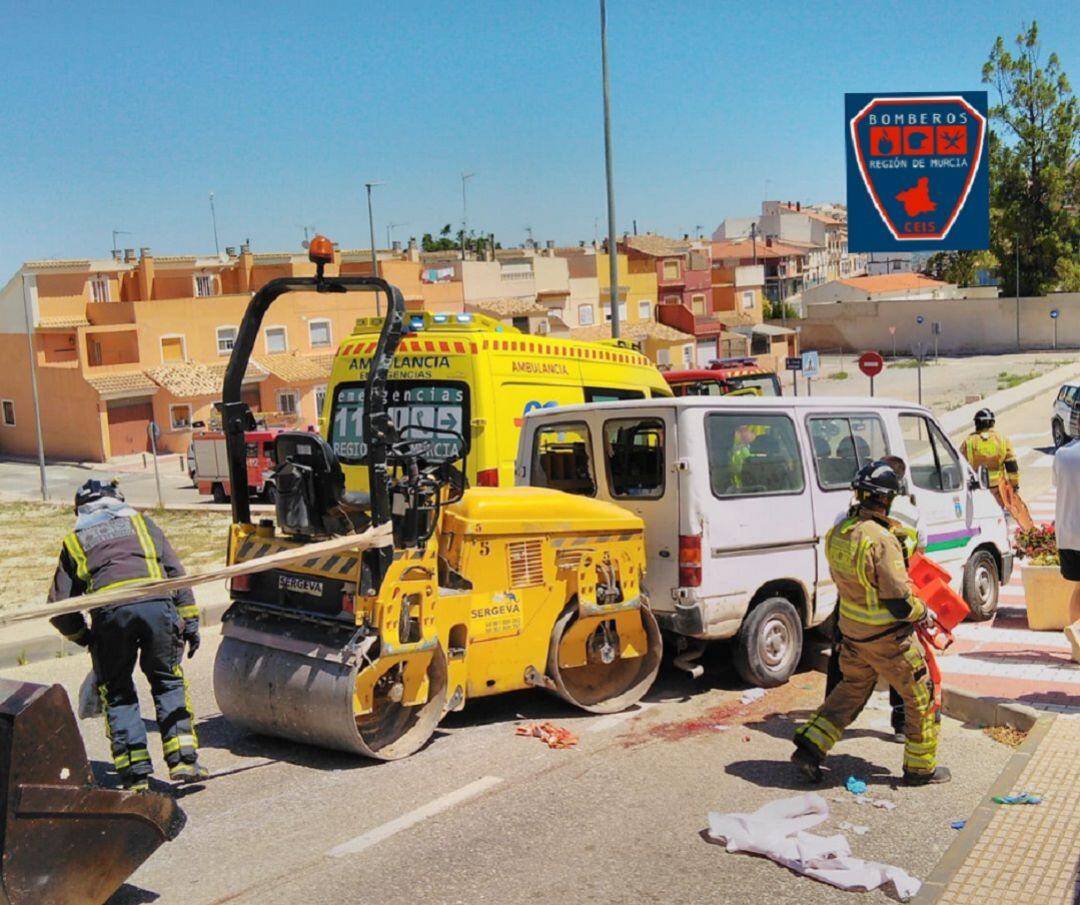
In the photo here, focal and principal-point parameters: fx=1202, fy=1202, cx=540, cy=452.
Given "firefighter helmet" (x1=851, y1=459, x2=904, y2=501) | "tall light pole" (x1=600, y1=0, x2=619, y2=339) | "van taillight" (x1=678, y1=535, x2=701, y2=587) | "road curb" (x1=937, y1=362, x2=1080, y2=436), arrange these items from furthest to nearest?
"road curb" (x1=937, y1=362, x2=1080, y2=436) < "tall light pole" (x1=600, y1=0, x2=619, y2=339) < "van taillight" (x1=678, y1=535, x2=701, y2=587) < "firefighter helmet" (x1=851, y1=459, x2=904, y2=501)

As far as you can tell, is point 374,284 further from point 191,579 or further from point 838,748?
point 838,748

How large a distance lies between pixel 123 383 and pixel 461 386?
4196 centimetres

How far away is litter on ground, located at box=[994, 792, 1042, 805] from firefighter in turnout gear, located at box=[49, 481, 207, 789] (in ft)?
13.8

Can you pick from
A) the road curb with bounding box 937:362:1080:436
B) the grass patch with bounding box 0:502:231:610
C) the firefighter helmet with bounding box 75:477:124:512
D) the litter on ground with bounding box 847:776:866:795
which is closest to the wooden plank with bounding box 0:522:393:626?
the firefighter helmet with bounding box 75:477:124:512

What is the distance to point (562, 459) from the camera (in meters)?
9.27

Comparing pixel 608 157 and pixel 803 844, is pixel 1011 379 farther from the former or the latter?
pixel 803 844

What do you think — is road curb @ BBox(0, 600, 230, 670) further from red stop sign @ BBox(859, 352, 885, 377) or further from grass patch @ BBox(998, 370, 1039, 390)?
grass patch @ BBox(998, 370, 1039, 390)

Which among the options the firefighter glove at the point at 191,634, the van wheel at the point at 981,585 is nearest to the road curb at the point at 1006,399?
the van wheel at the point at 981,585

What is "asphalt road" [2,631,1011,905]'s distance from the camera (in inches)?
208

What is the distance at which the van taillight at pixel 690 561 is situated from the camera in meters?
7.95

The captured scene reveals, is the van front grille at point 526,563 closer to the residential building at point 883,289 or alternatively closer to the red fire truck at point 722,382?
the red fire truck at point 722,382

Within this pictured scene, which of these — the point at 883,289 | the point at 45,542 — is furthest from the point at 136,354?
the point at 883,289

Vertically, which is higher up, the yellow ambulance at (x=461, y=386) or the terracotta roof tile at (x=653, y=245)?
the terracotta roof tile at (x=653, y=245)

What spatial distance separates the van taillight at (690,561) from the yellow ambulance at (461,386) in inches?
95.8
